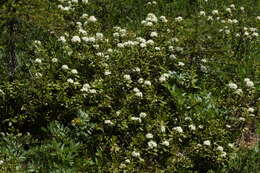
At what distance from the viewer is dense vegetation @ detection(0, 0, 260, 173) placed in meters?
6.81

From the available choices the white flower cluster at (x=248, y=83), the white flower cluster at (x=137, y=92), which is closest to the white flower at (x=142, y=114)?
the white flower cluster at (x=137, y=92)

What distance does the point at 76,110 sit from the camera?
7.23m

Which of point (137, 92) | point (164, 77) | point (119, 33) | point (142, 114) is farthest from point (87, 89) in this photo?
point (119, 33)

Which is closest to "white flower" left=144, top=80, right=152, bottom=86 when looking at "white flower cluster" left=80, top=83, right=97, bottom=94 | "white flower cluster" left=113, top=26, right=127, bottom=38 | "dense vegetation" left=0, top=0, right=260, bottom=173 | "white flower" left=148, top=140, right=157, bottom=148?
"dense vegetation" left=0, top=0, right=260, bottom=173

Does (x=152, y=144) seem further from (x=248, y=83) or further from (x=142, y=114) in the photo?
(x=248, y=83)

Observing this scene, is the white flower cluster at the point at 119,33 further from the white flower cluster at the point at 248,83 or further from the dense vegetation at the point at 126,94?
the white flower cluster at the point at 248,83

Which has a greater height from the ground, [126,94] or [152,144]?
[126,94]

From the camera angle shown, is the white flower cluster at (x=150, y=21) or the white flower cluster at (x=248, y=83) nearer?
the white flower cluster at (x=248, y=83)

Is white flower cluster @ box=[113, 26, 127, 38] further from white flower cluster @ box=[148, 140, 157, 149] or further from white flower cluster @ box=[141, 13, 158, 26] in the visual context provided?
white flower cluster @ box=[148, 140, 157, 149]

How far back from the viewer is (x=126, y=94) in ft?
24.8

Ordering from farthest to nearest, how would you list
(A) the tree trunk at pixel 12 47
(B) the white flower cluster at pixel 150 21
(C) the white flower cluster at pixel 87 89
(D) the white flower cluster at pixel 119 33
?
1. (B) the white flower cluster at pixel 150 21
2. (D) the white flower cluster at pixel 119 33
3. (A) the tree trunk at pixel 12 47
4. (C) the white flower cluster at pixel 87 89

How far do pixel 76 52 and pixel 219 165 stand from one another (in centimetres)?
285

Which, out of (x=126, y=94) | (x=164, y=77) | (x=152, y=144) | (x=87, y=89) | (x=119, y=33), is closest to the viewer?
(x=152, y=144)

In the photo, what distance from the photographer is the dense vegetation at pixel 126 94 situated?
268 inches
